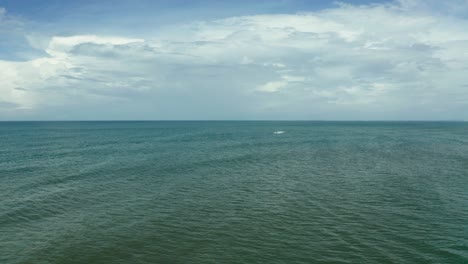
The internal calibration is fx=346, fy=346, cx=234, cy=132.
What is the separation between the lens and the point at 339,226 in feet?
112

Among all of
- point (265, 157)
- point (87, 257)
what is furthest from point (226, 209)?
point (265, 157)

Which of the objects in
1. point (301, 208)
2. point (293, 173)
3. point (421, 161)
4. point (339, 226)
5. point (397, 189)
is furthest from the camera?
point (421, 161)

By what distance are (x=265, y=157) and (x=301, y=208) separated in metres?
46.5

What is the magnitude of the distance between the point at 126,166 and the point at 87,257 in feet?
146

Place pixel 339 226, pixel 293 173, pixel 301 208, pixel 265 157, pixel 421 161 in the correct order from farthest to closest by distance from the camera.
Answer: pixel 265 157, pixel 421 161, pixel 293 173, pixel 301 208, pixel 339 226

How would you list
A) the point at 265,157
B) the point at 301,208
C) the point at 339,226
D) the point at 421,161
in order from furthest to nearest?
1. the point at 265,157
2. the point at 421,161
3. the point at 301,208
4. the point at 339,226

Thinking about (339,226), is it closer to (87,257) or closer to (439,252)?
(439,252)

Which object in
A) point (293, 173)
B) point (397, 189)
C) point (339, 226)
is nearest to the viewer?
A: point (339, 226)

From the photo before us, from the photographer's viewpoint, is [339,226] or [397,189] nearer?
[339,226]

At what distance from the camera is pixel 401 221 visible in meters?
35.2

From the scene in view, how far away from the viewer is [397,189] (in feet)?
161

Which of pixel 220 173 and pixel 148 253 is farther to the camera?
pixel 220 173

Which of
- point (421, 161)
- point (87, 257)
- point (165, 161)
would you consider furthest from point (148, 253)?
point (421, 161)

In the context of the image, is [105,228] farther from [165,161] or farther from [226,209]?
[165,161]
